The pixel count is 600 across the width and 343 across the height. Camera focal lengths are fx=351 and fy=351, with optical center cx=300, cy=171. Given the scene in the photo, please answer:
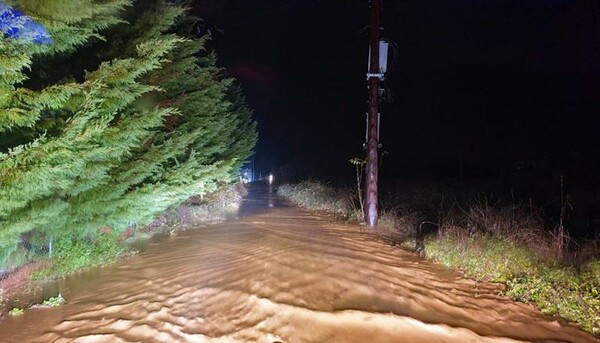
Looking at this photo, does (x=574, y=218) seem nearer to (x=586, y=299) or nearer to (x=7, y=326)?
(x=586, y=299)

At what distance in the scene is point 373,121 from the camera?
999 cm

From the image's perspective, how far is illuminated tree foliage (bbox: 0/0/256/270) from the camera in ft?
13.5

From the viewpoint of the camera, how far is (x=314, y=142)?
163 feet

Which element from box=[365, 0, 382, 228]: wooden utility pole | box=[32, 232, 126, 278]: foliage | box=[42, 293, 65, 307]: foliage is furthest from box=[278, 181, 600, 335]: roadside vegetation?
box=[32, 232, 126, 278]: foliage

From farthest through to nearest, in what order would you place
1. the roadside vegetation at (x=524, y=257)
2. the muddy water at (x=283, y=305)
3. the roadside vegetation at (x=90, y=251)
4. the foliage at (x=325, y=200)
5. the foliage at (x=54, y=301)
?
the foliage at (x=325, y=200), the roadside vegetation at (x=90, y=251), the foliage at (x=54, y=301), the roadside vegetation at (x=524, y=257), the muddy water at (x=283, y=305)

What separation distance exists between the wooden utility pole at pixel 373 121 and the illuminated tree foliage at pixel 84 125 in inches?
174

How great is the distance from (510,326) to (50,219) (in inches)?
246

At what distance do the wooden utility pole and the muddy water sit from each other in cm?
332

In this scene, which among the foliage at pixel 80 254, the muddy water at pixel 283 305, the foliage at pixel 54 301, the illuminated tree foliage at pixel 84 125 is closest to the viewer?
the muddy water at pixel 283 305

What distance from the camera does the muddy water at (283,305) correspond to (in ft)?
12.1

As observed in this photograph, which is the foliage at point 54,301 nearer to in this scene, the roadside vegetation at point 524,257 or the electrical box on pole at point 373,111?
the roadside vegetation at point 524,257

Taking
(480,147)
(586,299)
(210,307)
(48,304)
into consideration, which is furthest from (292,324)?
(480,147)

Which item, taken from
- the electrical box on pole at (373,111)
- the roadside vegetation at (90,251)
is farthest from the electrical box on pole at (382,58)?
the roadside vegetation at (90,251)

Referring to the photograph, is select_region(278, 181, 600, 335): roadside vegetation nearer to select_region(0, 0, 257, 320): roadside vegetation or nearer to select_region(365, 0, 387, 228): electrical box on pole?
select_region(365, 0, 387, 228): electrical box on pole
